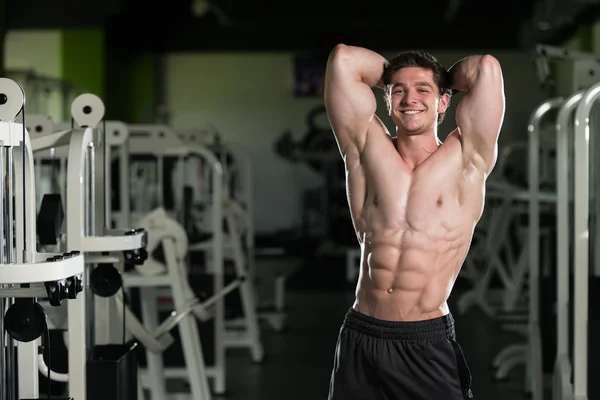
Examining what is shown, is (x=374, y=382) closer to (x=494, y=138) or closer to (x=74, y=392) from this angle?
(x=494, y=138)

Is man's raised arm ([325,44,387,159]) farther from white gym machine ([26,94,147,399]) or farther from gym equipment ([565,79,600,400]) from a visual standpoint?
gym equipment ([565,79,600,400])

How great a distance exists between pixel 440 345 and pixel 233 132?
12.4m

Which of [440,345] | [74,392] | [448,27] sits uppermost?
[448,27]

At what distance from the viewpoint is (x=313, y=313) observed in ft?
26.6

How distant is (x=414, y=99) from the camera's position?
92.2 inches

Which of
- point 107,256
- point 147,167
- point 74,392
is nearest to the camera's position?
point 74,392

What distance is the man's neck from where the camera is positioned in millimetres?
2381

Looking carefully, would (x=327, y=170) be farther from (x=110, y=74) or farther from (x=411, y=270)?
(x=411, y=270)

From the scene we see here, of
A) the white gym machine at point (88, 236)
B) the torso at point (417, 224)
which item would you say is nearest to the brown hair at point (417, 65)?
the torso at point (417, 224)

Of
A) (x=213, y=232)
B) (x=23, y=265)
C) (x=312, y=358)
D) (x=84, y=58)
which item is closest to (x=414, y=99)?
(x=23, y=265)

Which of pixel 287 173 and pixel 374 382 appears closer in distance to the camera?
pixel 374 382

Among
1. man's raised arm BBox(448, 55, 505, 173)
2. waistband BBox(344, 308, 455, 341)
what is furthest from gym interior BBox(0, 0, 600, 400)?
waistband BBox(344, 308, 455, 341)

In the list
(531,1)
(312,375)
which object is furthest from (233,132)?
(312,375)

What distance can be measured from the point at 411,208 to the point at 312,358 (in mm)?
4081
